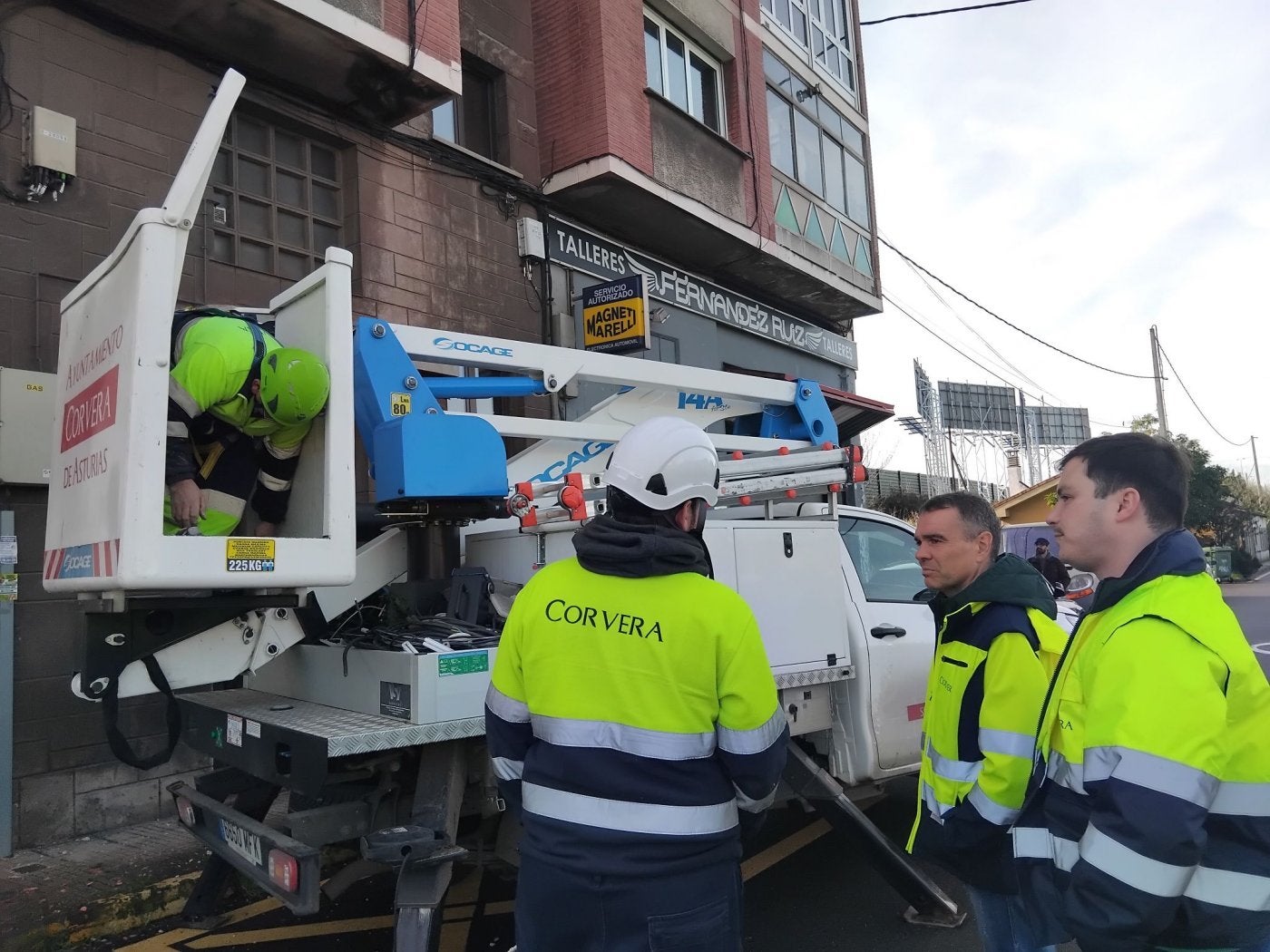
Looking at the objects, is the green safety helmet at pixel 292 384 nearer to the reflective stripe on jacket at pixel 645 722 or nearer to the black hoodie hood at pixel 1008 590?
the reflective stripe on jacket at pixel 645 722

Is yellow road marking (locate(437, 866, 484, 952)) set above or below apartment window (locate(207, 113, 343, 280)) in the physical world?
below

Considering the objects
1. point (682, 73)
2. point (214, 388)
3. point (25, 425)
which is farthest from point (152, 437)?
point (682, 73)

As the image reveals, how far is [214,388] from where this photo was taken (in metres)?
3.20

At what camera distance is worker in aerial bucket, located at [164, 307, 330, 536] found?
3.16 m

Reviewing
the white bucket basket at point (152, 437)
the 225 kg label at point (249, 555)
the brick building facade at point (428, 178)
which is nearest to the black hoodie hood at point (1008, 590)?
the white bucket basket at point (152, 437)

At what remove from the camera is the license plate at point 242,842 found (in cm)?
316

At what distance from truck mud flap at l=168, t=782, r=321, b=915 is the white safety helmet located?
64.4 inches

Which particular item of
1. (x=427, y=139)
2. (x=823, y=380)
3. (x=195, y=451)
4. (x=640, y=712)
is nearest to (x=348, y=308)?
(x=195, y=451)

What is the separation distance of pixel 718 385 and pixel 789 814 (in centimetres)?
285

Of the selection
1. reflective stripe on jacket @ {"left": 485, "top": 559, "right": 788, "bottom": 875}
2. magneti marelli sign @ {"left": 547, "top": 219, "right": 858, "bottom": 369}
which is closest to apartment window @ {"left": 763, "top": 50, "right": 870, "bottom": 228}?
magneti marelli sign @ {"left": 547, "top": 219, "right": 858, "bottom": 369}

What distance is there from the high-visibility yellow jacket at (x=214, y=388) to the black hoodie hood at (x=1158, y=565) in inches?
106

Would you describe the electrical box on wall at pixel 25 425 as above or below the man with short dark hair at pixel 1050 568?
above

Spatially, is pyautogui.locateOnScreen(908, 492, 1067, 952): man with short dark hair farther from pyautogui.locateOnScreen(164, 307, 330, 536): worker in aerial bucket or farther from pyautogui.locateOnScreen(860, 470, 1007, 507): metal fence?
pyautogui.locateOnScreen(860, 470, 1007, 507): metal fence

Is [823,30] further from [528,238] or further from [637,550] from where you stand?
[637,550]
